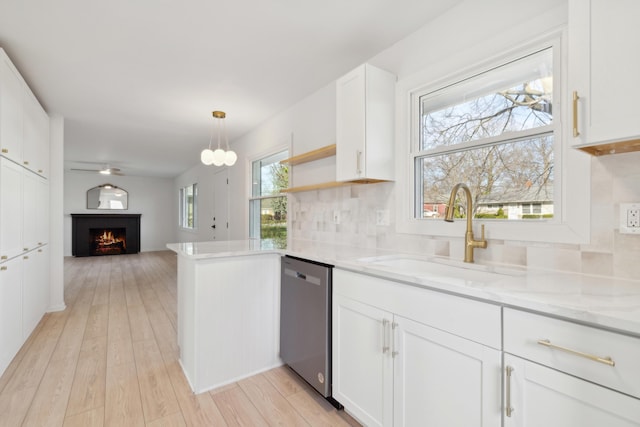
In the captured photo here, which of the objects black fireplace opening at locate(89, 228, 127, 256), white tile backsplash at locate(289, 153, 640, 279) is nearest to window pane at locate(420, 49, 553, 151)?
white tile backsplash at locate(289, 153, 640, 279)

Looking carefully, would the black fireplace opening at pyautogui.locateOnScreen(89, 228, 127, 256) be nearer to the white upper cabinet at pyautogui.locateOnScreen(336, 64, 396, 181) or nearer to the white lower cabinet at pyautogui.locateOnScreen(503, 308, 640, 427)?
the white upper cabinet at pyautogui.locateOnScreen(336, 64, 396, 181)

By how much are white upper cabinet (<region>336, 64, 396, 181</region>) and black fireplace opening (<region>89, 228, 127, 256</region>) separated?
29.4ft

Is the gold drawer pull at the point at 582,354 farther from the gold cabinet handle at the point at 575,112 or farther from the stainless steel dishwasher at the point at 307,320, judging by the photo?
the stainless steel dishwasher at the point at 307,320

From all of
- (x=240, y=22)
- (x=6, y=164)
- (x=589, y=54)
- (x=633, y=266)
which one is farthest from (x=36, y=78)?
(x=633, y=266)

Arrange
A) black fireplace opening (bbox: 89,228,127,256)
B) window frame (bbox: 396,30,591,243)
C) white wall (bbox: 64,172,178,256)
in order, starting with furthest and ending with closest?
black fireplace opening (bbox: 89,228,127,256) → white wall (bbox: 64,172,178,256) → window frame (bbox: 396,30,591,243)

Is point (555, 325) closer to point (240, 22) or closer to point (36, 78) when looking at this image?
point (240, 22)

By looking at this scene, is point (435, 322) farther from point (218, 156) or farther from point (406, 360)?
point (218, 156)

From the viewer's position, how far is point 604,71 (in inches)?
38.9

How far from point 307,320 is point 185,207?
7.66 meters

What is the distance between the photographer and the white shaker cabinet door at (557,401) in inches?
29.8

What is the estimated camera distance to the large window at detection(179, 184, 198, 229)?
7.65m

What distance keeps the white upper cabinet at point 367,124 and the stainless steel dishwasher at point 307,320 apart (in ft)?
2.36

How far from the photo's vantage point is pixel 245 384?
2029mm

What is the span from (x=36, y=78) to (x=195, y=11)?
198 cm
